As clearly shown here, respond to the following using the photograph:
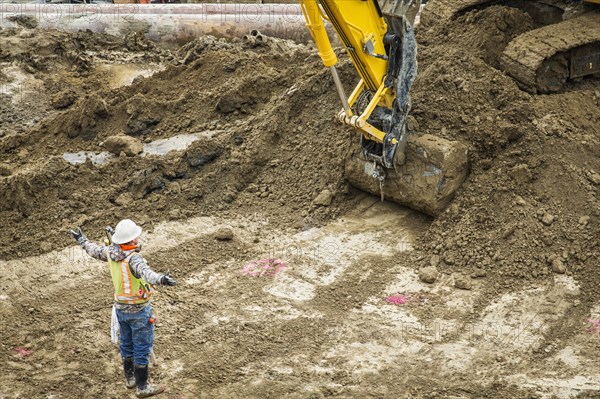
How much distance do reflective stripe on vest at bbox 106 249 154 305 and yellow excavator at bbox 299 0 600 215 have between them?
3370 mm

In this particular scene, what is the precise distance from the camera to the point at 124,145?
11.9m

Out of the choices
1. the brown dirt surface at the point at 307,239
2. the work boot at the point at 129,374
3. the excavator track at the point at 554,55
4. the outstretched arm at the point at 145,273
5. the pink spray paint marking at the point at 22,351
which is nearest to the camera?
the outstretched arm at the point at 145,273

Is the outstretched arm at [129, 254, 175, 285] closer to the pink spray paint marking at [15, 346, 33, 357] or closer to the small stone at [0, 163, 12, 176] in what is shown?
the pink spray paint marking at [15, 346, 33, 357]

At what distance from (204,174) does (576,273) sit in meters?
4.64

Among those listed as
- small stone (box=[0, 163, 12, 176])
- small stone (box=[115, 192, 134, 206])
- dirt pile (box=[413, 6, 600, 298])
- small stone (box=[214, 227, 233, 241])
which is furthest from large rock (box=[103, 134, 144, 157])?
dirt pile (box=[413, 6, 600, 298])

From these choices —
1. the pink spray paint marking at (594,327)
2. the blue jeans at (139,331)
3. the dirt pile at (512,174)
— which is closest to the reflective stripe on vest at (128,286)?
the blue jeans at (139,331)

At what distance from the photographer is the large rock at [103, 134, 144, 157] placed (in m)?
11.9

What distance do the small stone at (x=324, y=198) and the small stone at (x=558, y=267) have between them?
2.76m

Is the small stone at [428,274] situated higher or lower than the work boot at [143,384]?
higher

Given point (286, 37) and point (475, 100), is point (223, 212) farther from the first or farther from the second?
point (286, 37)

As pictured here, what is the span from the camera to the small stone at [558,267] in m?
9.46

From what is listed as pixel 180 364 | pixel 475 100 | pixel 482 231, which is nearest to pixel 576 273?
pixel 482 231

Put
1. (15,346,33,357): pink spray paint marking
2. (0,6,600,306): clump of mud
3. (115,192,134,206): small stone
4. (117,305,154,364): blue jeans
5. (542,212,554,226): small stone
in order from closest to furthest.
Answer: (117,305,154,364): blue jeans < (15,346,33,357): pink spray paint marking < (542,212,554,226): small stone < (0,6,600,306): clump of mud < (115,192,134,206): small stone

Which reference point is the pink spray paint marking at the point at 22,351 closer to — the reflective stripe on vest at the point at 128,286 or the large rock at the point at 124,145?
the reflective stripe on vest at the point at 128,286
